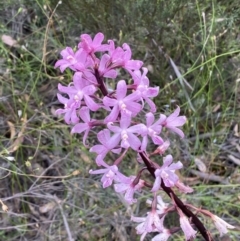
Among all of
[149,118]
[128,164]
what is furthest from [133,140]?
[128,164]

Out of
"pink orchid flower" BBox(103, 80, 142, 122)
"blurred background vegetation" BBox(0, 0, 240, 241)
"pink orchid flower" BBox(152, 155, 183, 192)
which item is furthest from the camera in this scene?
"blurred background vegetation" BBox(0, 0, 240, 241)

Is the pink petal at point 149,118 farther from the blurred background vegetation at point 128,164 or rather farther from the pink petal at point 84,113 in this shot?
the blurred background vegetation at point 128,164

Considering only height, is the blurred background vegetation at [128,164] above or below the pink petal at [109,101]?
below

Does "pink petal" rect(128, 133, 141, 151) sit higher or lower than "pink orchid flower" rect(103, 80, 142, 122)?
lower

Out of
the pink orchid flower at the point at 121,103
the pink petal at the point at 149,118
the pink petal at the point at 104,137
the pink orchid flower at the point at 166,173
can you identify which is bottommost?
the pink orchid flower at the point at 166,173

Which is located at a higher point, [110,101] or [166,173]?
[110,101]

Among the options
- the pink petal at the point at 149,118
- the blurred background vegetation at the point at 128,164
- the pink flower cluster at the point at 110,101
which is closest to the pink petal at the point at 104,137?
the pink flower cluster at the point at 110,101

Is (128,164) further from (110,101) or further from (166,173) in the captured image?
(110,101)

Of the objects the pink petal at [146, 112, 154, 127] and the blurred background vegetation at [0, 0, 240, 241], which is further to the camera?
the blurred background vegetation at [0, 0, 240, 241]

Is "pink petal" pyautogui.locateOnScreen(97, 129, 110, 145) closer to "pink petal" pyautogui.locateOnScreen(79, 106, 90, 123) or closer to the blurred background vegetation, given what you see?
"pink petal" pyautogui.locateOnScreen(79, 106, 90, 123)

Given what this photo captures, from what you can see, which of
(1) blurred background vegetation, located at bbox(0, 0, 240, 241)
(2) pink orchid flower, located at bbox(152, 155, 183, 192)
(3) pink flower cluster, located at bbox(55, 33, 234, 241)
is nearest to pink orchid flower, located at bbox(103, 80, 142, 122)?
(3) pink flower cluster, located at bbox(55, 33, 234, 241)
